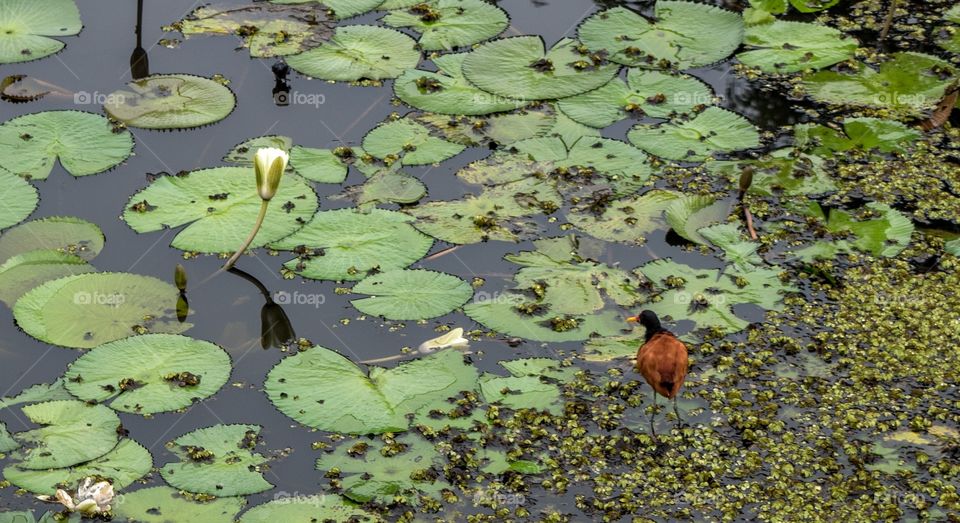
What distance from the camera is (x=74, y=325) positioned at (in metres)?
6.94

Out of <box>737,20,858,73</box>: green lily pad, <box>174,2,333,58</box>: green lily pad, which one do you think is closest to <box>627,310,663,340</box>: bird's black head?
<box>737,20,858,73</box>: green lily pad

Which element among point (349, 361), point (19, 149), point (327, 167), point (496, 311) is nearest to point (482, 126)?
point (327, 167)

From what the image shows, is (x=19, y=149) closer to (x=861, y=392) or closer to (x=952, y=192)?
(x=861, y=392)

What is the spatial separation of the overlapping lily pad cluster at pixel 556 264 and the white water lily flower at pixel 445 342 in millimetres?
158

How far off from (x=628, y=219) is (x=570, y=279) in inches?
29.0

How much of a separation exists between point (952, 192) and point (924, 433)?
2379 millimetres

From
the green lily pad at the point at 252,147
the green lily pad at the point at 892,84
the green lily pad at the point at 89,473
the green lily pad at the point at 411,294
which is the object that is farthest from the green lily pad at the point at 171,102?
the green lily pad at the point at 892,84

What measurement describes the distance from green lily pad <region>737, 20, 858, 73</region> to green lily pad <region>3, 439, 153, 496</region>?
547 cm

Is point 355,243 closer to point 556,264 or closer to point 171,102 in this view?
point 556,264

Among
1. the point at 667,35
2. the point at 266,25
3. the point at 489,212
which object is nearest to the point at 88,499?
the point at 489,212

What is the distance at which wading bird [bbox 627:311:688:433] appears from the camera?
20.6 feet

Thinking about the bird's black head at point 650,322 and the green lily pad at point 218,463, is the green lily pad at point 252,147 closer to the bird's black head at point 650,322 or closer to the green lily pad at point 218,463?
the green lily pad at point 218,463

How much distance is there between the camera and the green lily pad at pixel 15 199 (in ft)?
25.0

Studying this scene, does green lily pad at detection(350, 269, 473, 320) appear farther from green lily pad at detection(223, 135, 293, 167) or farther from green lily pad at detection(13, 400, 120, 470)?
green lily pad at detection(13, 400, 120, 470)
